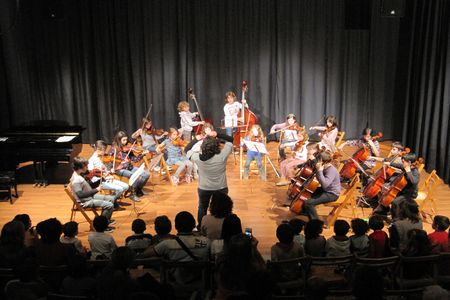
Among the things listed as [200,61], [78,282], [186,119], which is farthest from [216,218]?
[200,61]

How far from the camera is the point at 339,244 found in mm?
5230

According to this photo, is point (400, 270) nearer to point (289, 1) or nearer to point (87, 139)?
point (289, 1)

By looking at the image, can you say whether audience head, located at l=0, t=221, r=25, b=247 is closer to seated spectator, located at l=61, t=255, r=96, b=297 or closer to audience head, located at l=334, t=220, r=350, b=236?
seated spectator, located at l=61, t=255, r=96, b=297

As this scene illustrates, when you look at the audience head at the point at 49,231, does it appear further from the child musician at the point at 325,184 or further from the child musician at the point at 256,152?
the child musician at the point at 256,152

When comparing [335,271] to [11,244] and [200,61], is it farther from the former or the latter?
[200,61]

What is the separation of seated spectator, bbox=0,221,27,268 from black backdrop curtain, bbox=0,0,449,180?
7443 millimetres

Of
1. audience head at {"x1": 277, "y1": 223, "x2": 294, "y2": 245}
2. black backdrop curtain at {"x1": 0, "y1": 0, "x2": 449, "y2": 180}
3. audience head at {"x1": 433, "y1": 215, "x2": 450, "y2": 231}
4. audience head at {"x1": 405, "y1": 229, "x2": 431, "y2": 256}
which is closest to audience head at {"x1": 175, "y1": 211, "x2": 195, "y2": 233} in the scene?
audience head at {"x1": 277, "y1": 223, "x2": 294, "y2": 245}

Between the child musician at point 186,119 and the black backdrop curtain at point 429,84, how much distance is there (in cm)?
458

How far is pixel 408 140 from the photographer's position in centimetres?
1140

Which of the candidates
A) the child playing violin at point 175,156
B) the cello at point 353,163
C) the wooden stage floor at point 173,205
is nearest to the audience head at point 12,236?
the wooden stage floor at point 173,205

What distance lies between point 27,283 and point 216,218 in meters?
2.01

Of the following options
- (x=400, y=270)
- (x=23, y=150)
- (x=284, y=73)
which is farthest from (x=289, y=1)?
(x=400, y=270)

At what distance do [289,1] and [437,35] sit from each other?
11.9 ft

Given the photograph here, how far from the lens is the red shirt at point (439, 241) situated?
5.12 m
